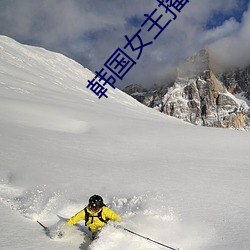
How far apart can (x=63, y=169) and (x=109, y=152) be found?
8.64 ft

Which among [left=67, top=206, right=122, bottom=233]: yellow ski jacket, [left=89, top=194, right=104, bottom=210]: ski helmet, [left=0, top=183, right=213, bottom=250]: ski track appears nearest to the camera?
[left=0, top=183, right=213, bottom=250]: ski track

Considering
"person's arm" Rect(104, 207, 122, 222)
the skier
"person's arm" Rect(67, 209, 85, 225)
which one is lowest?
"person's arm" Rect(67, 209, 85, 225)

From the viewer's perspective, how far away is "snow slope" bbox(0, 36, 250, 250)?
17.5 ft

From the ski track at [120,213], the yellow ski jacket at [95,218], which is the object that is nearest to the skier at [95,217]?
the yellow ski jacket at [95,218]

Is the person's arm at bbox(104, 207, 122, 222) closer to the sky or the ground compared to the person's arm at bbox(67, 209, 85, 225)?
closer to the sky

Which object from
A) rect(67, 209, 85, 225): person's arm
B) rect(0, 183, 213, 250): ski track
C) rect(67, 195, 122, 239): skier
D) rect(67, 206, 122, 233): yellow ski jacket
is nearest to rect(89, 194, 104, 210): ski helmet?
rect(67, 195, 122, 239): skier

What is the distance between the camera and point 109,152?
36.5 feet

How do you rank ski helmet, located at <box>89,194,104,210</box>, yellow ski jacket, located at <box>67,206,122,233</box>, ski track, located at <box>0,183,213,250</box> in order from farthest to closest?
yellow ski jacket, located at <box>67,206,122,233</box>
ski helmet, located at <box>89,194,104,210</box>
ski track, located at <box>0,183,213,250</box>

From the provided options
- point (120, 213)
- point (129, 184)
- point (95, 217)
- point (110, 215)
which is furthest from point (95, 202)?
point (129, 184)

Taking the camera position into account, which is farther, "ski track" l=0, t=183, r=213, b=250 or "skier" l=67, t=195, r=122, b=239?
"skier" l=67, t=195, r=122, b=239

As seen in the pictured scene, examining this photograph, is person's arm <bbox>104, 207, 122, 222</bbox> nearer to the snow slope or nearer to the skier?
the skier

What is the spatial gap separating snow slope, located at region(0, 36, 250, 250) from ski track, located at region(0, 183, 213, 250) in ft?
0.06

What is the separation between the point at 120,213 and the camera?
6.43 m

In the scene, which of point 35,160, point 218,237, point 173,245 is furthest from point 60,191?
point 218,237
